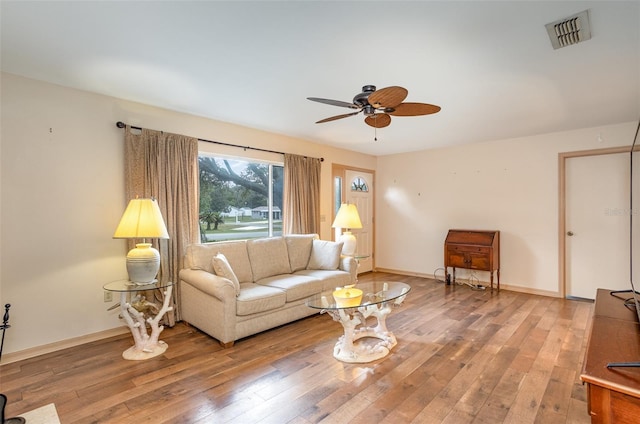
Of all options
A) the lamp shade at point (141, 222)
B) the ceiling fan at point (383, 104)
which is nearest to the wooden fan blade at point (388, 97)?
the ceiling fan at point (383, 104)

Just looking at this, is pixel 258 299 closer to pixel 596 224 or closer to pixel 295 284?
pixel 295 284

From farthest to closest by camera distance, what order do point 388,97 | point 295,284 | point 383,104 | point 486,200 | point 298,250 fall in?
point 486,200 → point 298,250 → point 295,284 → point 383,104 → point 388,97

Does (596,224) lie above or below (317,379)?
above

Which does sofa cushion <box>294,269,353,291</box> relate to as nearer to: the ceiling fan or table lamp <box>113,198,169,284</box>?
table lamp <box>113,198,169,284</box>

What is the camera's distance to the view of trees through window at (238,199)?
4012 mm

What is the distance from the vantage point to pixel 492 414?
6.40ft

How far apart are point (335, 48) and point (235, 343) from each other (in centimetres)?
271

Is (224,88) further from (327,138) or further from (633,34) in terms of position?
(633,34)

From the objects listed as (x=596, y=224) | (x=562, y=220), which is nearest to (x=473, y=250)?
(x=562, y=220)

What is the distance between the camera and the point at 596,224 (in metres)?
4.34

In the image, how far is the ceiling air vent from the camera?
6.24 ft

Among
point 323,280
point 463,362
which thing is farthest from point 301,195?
point 463,362

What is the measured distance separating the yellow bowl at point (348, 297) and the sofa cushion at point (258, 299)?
25.1 inches

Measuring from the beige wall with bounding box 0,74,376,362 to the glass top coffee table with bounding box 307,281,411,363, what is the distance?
2.20 meters
